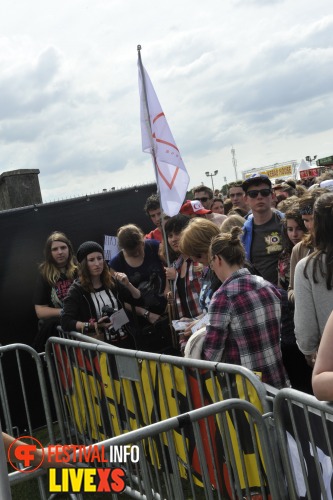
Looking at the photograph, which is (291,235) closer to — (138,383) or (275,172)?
(138,383)

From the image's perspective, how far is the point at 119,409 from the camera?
4406mm

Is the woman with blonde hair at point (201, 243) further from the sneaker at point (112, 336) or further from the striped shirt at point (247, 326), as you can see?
the sneaker at point (112, 336)

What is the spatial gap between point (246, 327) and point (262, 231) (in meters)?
2.02

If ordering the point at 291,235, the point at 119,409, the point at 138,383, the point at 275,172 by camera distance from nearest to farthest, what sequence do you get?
the point at 138,383, the point at 119,409, the point at 291,235, the point at 275,172

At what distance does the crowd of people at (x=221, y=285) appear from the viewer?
11.7 feet

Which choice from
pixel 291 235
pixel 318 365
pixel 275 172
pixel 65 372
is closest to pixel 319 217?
pixel 318 365

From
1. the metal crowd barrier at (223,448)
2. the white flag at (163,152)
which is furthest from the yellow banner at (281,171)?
the metal crowd barrier at (223,448)

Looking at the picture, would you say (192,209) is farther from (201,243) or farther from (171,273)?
(201,243)

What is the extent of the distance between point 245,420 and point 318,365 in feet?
2.94

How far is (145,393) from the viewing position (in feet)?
13.3

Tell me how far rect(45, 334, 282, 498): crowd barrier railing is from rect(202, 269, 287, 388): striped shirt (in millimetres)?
309

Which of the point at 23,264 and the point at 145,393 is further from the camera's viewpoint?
the point at 23,264

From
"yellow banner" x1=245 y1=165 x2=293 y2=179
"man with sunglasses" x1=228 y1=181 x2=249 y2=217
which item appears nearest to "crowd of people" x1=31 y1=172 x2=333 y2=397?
"man with sunglasses" x1=228 y1=181 x2=249 y2=217

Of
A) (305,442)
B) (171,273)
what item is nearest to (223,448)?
(305,442)
